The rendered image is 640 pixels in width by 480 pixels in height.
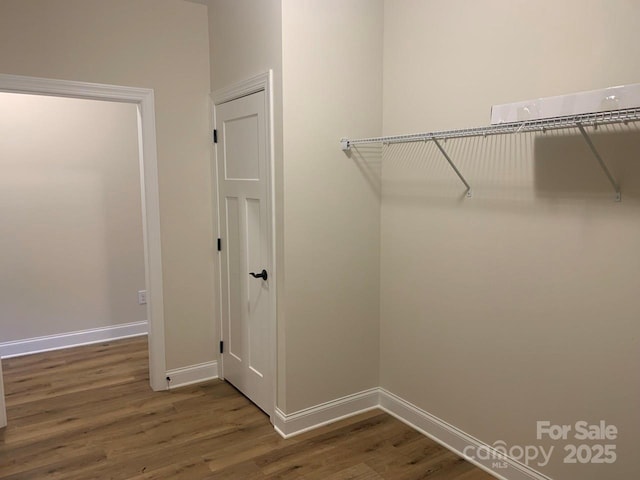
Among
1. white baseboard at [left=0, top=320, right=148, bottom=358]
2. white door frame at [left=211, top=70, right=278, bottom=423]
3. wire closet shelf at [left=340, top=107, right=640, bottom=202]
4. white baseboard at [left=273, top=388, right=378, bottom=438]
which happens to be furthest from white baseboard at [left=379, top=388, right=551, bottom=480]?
white baseboard at [left=0, top=320, right=148, bottom=358]

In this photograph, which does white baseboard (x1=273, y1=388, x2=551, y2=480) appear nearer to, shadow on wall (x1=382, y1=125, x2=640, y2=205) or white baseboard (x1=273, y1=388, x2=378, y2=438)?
white baseboard (x1=273, y1=388, x2=378, y2=438)

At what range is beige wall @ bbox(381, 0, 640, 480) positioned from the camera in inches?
74.3

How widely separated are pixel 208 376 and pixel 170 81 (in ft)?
7.13

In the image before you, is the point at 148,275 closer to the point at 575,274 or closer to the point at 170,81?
the point at 170,81

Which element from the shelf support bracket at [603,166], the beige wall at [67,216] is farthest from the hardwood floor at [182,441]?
the shelf support bracket at [603,166]

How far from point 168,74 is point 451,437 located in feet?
9.65

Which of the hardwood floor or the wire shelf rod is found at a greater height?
the wire shelf rod

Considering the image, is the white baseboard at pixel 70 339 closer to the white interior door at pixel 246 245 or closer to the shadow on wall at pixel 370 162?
the white interior door at pixel 246 245

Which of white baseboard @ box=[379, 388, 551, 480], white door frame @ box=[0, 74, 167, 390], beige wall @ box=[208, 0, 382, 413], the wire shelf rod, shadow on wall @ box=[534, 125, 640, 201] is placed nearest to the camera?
the wire shelf rod

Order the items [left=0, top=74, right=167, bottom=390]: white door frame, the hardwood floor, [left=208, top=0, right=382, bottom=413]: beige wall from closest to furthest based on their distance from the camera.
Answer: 1. the hardwood floor
2. [left=208, top=0, right=382, bottom=413]: beige wall
3. [left=0, top=74, right=167, bottom=390]: white door frame

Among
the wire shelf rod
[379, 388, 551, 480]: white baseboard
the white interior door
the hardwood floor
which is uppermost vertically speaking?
the wire shelf rod

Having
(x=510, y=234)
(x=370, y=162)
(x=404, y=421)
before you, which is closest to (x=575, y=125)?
(x=510, y=234)

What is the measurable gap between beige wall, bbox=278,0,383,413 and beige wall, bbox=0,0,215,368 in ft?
3.57

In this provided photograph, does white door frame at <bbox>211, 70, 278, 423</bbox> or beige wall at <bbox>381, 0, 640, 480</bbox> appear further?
white door frame at <bbox>211, 70, 278, 423</bbox>
